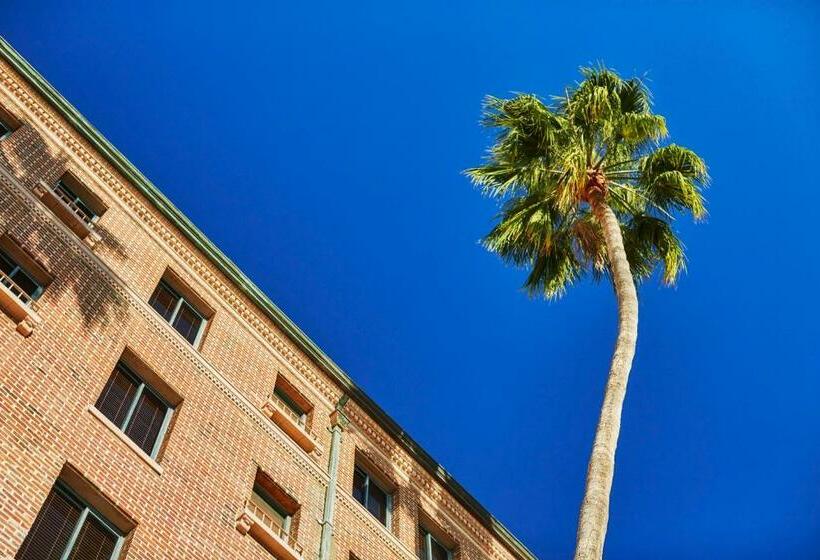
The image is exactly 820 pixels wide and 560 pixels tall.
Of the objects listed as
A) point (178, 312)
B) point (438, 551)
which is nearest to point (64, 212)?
point (178, 312)

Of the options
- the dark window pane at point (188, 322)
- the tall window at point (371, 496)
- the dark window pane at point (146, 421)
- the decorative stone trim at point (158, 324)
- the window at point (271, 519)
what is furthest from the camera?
the tall window at point (371, 496)

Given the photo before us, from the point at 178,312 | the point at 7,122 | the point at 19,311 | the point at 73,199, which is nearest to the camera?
the point at 19,311

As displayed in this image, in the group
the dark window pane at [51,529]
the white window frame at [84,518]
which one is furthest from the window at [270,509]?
the dark window pane at [51,529]

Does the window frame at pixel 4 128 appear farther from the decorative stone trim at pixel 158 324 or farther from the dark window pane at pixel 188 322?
the dark window pane at pixel 188 322

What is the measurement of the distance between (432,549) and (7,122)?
54.4 feet

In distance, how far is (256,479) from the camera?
21734 mm

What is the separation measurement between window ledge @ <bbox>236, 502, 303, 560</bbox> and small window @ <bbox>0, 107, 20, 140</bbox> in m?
11.3

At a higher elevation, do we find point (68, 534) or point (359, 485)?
point (359, 485)

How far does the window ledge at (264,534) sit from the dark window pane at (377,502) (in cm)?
559

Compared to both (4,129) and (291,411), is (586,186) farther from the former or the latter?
(4,129)

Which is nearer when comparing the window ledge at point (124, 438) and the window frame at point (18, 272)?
the window ledge at point (124, 438)

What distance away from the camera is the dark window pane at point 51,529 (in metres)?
14.8

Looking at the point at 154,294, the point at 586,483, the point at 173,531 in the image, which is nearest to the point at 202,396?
the point at 154,294

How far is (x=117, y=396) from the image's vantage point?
19.5 meters
